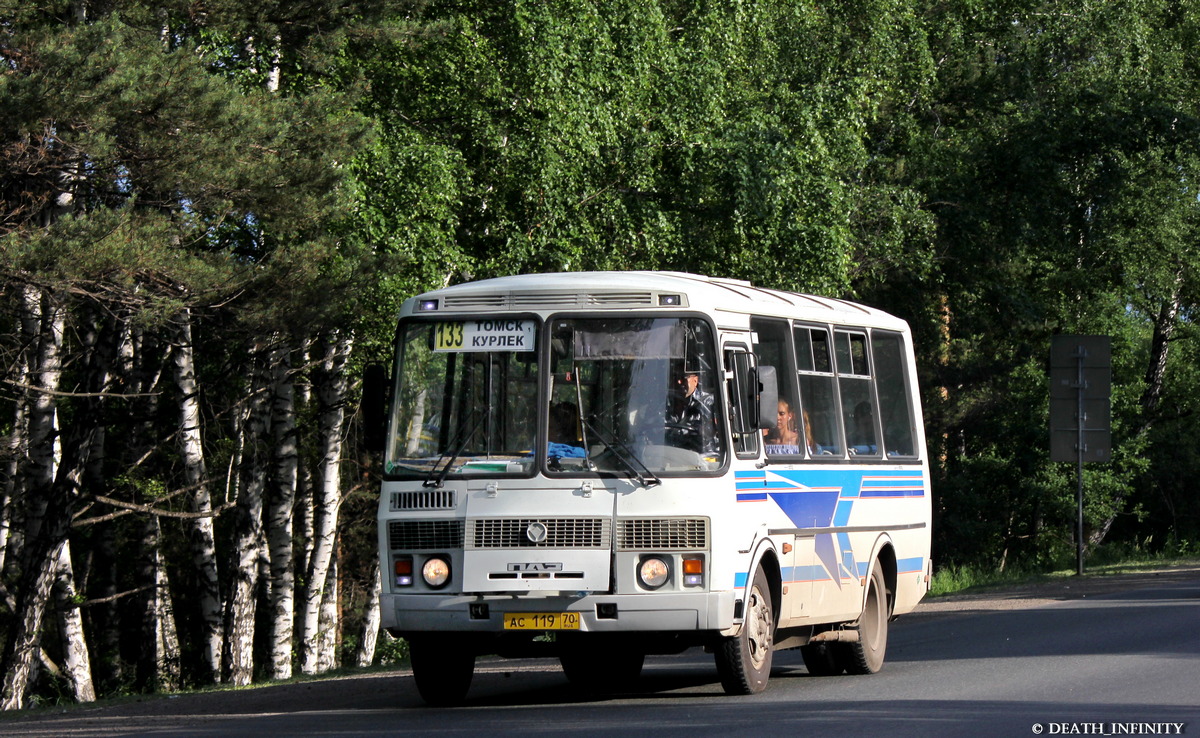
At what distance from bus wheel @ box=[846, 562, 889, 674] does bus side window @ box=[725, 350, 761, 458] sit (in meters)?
3.20

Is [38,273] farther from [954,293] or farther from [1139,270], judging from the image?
[1139,270]

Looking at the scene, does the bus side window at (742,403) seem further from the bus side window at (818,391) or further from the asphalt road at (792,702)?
the asphalt road at (792,702)

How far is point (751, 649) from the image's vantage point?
11773mm

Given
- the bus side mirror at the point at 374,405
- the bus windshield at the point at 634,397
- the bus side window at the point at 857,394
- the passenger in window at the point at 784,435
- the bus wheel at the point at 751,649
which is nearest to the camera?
the bus windshield at the point at 634,397

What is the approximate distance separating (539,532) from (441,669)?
1.70 meters

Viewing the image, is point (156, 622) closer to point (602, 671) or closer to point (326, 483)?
point (326, 483)

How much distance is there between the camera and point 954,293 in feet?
117

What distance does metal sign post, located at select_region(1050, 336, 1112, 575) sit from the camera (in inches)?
1166

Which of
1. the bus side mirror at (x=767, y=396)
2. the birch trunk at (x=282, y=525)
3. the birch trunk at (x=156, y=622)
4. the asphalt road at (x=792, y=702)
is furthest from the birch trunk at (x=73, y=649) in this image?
the bus side mirror at (x=767, y=396)

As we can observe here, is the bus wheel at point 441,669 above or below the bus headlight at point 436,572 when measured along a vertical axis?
below

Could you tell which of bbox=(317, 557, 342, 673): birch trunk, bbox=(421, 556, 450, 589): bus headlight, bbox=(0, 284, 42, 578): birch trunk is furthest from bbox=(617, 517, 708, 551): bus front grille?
bbox=(317, 557, 342, 673): birch trunk

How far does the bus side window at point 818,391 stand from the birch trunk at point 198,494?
12.1 metres

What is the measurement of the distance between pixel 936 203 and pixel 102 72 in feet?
66.6

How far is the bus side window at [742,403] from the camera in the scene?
36.9 ft
